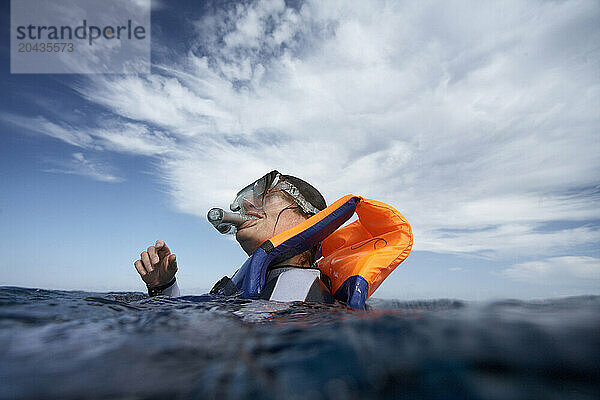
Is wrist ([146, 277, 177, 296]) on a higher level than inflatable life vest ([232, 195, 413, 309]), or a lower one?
lower

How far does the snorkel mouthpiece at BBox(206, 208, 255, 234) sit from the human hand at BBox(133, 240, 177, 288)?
2.02 ft

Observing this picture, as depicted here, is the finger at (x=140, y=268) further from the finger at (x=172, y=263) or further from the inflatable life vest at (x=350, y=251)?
the inflatable life vest at (x=350, y=251)

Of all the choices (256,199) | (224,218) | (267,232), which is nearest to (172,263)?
(224,218)

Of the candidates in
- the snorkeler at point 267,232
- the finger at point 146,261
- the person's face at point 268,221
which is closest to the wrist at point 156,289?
the snorkeler at point 267,232

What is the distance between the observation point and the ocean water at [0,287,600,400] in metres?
0.89

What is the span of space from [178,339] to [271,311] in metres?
0.74

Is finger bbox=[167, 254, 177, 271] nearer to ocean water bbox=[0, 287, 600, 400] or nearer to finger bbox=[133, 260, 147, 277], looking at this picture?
finger bbox=[133, 260, 147, 277]

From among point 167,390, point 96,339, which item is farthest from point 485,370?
point 96,339

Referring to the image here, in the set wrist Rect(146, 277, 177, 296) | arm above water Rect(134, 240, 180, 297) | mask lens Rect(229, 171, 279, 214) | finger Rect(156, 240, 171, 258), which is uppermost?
mask lens Rect(229, 171, 279, 214)

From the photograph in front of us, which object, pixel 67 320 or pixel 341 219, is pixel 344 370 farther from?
pixel 341 219

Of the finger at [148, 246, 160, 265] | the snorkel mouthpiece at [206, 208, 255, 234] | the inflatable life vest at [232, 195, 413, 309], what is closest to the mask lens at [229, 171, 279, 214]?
the snorkel mouthpiece at [206, 208, 255, 234]

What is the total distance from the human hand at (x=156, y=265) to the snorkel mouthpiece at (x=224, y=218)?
2.02ft

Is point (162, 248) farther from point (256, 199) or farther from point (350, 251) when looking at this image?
point (350, 251)

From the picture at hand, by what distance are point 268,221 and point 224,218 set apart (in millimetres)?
528
